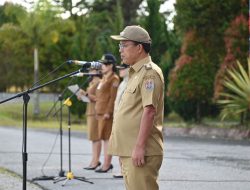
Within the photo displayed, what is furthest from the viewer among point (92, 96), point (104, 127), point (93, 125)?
point (93, 125)

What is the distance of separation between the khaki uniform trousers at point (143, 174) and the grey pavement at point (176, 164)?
3.69 metres

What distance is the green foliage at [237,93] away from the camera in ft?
58.1

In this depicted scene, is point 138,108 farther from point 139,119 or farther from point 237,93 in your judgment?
point 237,93

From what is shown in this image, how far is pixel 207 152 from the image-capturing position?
46.8 feet

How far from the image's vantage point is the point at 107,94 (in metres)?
10.5

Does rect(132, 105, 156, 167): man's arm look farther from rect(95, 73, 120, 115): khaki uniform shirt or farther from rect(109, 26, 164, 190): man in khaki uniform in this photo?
rect(95, 73, 120, 115): khaki uniform shirt

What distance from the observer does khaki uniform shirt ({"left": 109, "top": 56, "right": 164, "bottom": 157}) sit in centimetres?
532

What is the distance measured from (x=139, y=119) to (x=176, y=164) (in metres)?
6.72

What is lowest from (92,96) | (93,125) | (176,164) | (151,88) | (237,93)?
(176,164)

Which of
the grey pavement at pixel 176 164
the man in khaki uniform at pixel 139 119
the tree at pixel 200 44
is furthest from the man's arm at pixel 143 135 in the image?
the tree at pixel 200 44

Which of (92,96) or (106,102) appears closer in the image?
(106,102)

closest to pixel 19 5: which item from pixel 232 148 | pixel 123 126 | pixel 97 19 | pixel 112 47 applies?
pixel 97 19

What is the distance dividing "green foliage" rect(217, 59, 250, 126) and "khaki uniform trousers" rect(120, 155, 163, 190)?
12.4 meters

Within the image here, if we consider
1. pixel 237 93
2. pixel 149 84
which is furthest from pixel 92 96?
pixel 237 93
